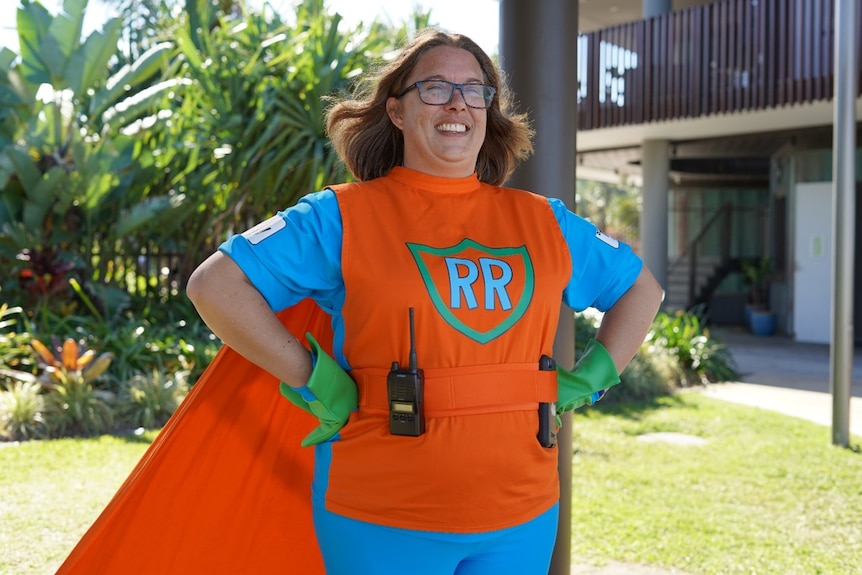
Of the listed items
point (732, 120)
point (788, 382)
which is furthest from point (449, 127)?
point (732, 120)

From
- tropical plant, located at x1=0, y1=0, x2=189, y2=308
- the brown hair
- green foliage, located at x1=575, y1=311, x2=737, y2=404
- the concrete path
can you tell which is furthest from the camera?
green foliage, located at x1=575, y1=311, x2=737, y2=404

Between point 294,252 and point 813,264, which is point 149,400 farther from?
point 813,264

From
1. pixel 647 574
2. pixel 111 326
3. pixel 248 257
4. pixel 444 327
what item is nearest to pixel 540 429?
pixel 444 327

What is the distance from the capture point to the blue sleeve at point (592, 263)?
2330 mm

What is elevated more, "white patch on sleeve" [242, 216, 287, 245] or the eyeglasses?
the eyeglasses

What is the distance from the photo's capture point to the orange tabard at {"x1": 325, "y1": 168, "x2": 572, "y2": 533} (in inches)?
78.4

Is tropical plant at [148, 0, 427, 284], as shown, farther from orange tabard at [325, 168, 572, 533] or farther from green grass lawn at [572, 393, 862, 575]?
orange tabard at [325, 168, 572, 533]

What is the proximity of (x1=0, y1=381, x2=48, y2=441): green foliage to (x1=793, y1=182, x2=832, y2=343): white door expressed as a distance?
1244 centimetres

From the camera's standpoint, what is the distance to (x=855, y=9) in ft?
22.9

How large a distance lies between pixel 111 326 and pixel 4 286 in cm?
126

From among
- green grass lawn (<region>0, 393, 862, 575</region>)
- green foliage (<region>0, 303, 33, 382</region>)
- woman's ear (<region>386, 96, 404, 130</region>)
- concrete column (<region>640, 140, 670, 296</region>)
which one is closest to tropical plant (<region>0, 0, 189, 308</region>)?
green foliage (<region>0, 303, 33, 382</region>)

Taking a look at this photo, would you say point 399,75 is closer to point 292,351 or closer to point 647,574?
point 292,351

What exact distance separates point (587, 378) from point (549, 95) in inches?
48.7

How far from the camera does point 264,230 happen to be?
6.55 ft
